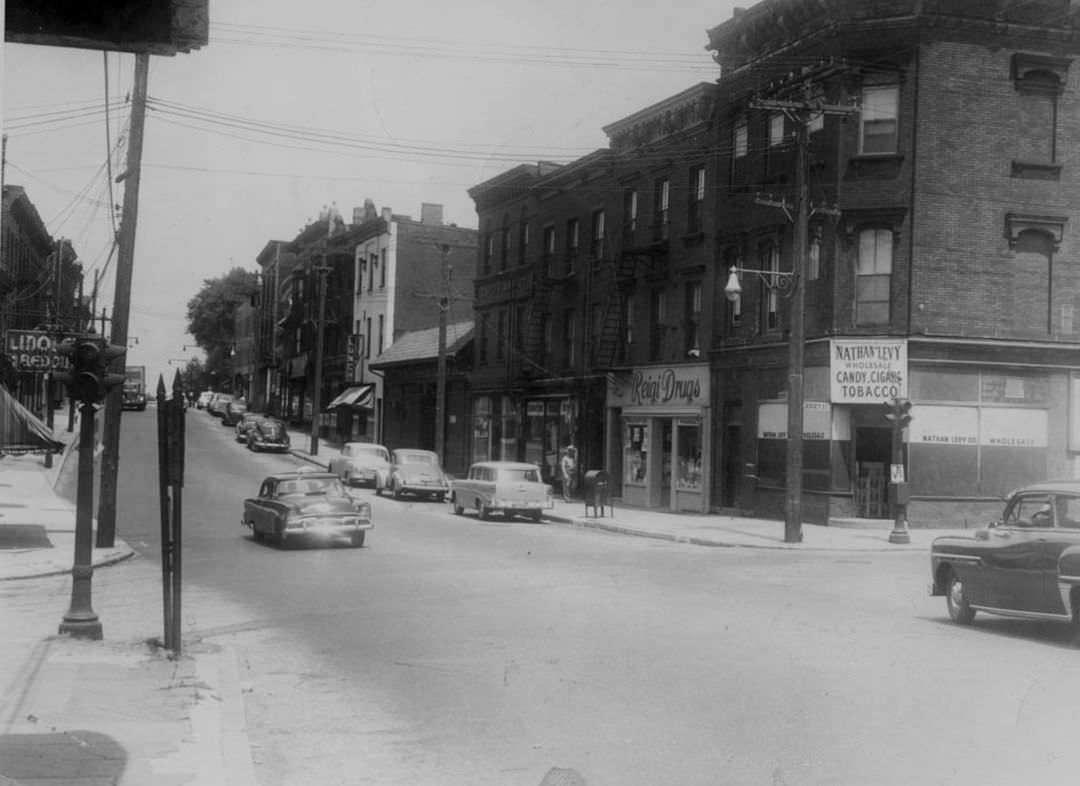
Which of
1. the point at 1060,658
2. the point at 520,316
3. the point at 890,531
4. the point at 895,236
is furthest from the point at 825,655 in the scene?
the point at 520,316

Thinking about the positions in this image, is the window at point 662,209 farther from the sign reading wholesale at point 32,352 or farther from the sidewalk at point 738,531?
the sign reading wholesale at point 32,352

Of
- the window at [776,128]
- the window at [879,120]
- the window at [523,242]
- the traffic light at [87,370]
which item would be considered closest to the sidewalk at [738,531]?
the window at [879,120]

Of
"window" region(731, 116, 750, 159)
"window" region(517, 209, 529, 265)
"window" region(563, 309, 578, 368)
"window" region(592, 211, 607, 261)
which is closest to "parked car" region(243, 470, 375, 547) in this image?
"window" region(731, 116, 750, 159)

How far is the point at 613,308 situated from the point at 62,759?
108ft

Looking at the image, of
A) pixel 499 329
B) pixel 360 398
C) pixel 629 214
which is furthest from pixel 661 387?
pixel 360 398

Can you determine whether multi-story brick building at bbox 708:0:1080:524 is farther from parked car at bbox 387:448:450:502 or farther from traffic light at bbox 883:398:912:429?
parked car at bbox 387:448:450:502

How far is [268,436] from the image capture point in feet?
173

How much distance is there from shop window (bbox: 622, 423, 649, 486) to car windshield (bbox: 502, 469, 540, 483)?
6846 mm

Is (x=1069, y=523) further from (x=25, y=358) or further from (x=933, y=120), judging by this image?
(x=25, y=358)

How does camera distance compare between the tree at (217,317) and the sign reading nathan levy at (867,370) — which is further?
the tree at (217,317)

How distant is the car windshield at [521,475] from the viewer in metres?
31.4

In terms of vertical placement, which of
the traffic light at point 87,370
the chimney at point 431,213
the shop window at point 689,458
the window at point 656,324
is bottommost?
the shop window at point 689,458

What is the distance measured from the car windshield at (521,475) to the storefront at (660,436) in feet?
19.0

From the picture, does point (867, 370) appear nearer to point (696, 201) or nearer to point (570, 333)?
point (696, 201)
